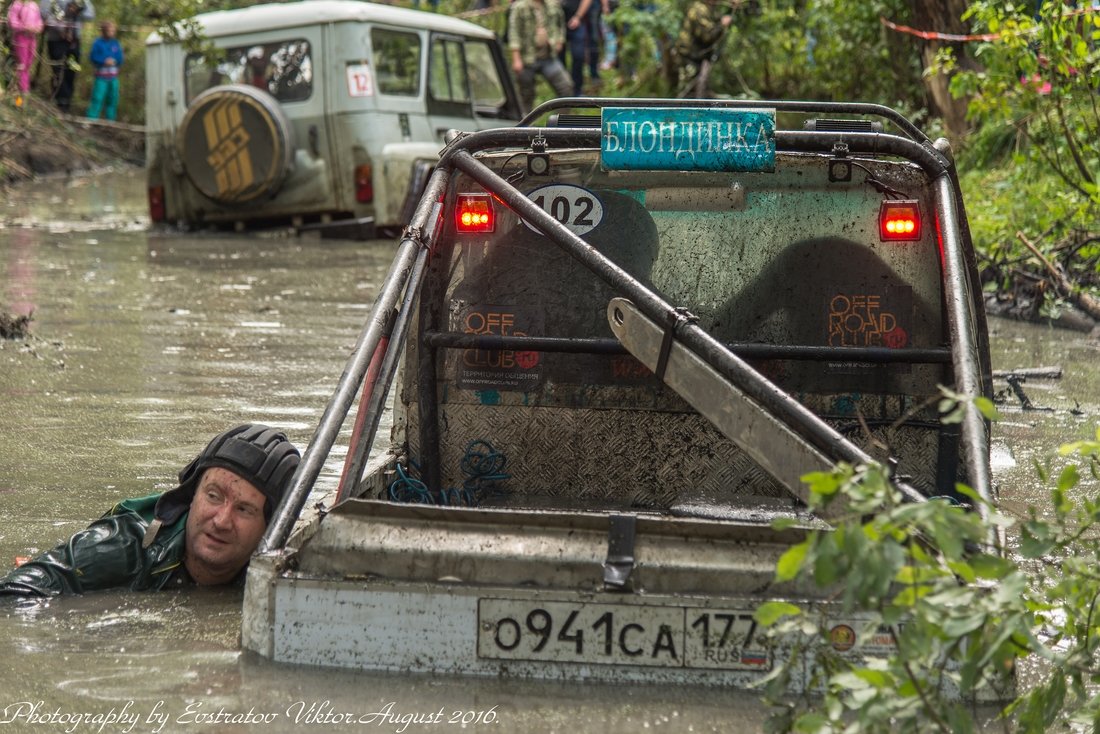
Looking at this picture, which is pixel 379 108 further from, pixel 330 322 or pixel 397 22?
pixel 330 322

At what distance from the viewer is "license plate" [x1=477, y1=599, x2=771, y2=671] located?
3.42m

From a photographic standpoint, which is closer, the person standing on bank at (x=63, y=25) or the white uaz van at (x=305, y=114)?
the white uaz van at (x=305, y=114)

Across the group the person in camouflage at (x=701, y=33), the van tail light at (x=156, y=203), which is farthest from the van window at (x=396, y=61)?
the person in camouflage at (x=701, y=33)

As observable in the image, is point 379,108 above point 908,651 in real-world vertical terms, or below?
above

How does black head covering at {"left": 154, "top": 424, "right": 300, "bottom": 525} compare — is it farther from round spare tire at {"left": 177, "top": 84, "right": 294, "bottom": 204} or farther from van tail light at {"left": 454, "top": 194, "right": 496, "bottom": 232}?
round spare tire at {"left": 177, "top": 84, "right": 294, "bottom": 204}

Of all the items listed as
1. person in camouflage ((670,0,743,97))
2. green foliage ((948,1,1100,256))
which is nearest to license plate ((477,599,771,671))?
green foliage ((948,1,1100,256))

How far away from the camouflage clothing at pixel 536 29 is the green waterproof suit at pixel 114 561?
592 inches

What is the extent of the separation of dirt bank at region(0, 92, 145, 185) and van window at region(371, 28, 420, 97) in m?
5.10

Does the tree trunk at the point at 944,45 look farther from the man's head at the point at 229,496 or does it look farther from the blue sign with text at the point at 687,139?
the man's head at the point at 229,496

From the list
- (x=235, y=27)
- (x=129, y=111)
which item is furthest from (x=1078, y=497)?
(x=129, y=111)

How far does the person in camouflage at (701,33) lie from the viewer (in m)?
18.4

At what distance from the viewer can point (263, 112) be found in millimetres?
13945

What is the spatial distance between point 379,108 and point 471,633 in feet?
37.8

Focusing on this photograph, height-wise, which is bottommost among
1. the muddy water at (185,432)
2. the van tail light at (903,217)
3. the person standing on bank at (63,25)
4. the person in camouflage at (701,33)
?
the muddy water at (185,432)
